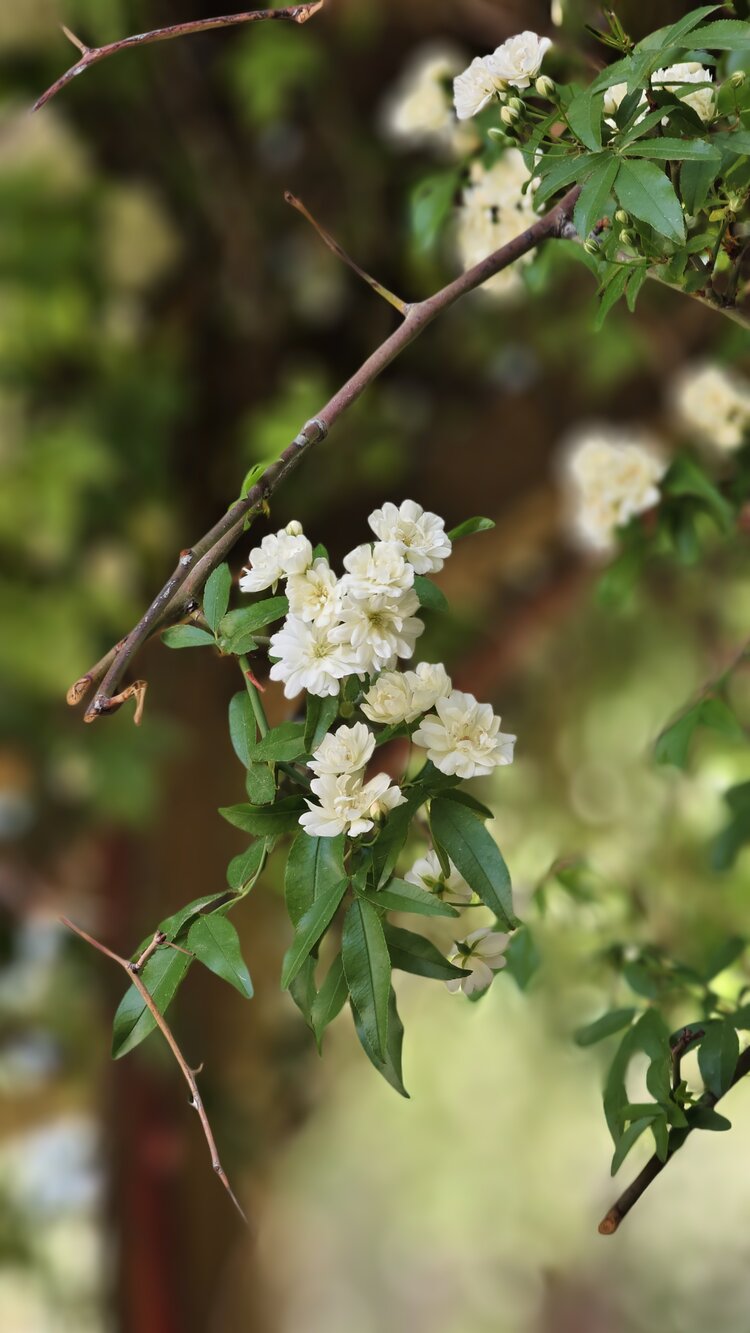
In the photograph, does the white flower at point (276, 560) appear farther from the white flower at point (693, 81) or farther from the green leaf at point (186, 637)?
the white flower at point (693, 81)

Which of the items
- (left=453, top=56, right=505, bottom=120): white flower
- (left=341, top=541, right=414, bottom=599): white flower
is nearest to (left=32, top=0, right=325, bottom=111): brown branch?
(left=453, top=56, right=505, bottom=120): white flower

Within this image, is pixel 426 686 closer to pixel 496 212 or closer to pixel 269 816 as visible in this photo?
pixel 269 816

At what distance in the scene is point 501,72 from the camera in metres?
0.33

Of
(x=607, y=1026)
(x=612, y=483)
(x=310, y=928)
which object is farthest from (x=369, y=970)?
(x=612, y=483)

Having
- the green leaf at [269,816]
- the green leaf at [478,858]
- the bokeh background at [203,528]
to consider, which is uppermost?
the green leaf at [269,816]

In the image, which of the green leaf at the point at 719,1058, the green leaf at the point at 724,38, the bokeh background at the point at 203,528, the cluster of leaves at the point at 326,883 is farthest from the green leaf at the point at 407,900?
the bokeh background at the point at 203,528

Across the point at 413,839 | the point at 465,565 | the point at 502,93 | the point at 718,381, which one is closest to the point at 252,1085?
the point at 465,565

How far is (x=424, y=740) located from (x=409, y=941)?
2.1 inches

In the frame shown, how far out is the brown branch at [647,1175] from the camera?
0.30 meters

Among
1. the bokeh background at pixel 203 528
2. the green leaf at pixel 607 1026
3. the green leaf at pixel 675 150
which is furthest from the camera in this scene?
the bokeh background at pixel 203 528

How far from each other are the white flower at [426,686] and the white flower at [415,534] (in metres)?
0.03

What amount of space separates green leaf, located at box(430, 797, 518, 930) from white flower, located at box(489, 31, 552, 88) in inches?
8.1

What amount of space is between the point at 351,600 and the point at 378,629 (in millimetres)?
12

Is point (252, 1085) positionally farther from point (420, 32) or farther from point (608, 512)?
point (420, 32)
